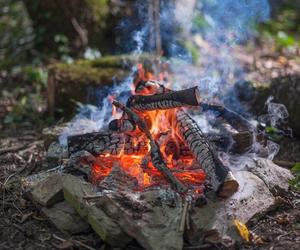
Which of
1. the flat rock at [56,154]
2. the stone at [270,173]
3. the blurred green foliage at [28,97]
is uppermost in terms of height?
the stone at [270,173]

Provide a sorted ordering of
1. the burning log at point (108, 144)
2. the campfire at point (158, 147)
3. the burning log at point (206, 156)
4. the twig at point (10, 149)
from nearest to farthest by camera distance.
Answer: the burning log at point (206, 156) < the campfire at point (158, 147) < the burning log at point (108, 144) < the twig at point (10, 149)

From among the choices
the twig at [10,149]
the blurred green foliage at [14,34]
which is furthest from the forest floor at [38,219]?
the blurred green foliage at [14,34]

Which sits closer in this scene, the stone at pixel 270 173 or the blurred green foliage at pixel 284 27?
the stone at pixel 270 173

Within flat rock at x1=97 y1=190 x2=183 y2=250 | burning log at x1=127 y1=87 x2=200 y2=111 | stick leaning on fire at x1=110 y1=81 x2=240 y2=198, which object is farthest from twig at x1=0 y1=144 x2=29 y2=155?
flat rock at x1=97 y1=190 x2=183 y2=250

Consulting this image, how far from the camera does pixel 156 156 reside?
137 inches

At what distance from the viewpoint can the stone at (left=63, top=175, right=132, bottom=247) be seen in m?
2.90

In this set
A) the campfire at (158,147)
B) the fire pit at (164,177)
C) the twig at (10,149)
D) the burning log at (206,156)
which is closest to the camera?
the fire pit at (164,177)

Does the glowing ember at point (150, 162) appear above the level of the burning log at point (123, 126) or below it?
below

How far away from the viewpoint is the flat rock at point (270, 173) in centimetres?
356

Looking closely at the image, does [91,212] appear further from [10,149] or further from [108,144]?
[10,149]

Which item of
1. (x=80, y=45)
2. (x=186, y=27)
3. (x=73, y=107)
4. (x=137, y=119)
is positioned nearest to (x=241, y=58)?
(x=186, y=27)

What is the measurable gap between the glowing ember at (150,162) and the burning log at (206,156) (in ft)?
0.35

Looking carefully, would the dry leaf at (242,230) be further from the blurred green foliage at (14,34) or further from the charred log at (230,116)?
the blurred green foliage at (14,34)

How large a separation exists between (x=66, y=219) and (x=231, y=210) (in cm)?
103
